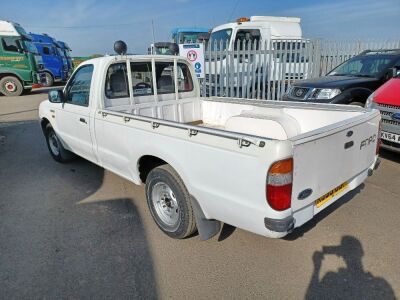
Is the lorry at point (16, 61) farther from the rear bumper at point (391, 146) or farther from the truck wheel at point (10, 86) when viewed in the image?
the rear bumper at point (391, 146)

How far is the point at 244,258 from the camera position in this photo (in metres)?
2.89

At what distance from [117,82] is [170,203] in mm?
1806

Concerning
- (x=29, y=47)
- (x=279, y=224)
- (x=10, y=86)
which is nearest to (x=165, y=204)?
(x=279, y=224)

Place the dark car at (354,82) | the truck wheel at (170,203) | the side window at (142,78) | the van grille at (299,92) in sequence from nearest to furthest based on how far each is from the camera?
the truck wheel at (170,203)
the side window at (142,78)
the dark car at (354,82)
the van grille at (299,92)

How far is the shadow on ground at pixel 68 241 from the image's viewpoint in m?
2.61

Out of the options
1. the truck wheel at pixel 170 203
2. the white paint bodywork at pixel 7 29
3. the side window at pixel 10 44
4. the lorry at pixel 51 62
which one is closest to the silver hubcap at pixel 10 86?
the side window at pixel 10 44

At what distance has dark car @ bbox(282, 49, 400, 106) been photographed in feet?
20.0

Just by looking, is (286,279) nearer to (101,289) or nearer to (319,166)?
(319,166)

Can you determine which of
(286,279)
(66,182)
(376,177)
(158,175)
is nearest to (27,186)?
(66,182)

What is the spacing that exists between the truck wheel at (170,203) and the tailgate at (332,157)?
1.06 metres

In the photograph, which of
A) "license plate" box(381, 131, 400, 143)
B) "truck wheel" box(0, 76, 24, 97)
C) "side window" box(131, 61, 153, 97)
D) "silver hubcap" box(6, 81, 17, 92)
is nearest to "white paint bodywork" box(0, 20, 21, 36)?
"truck wheel" box(0, 76, 24, 97)

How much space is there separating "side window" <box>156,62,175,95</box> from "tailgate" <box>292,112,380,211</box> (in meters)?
2.65

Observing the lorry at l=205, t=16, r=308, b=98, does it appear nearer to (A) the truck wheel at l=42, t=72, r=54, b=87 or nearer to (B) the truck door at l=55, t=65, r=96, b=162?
(B) the truck door at l=55, t=65, r=96, b=162

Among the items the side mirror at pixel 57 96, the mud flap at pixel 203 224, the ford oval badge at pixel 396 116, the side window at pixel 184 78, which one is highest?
the side window at pixel 184 78
